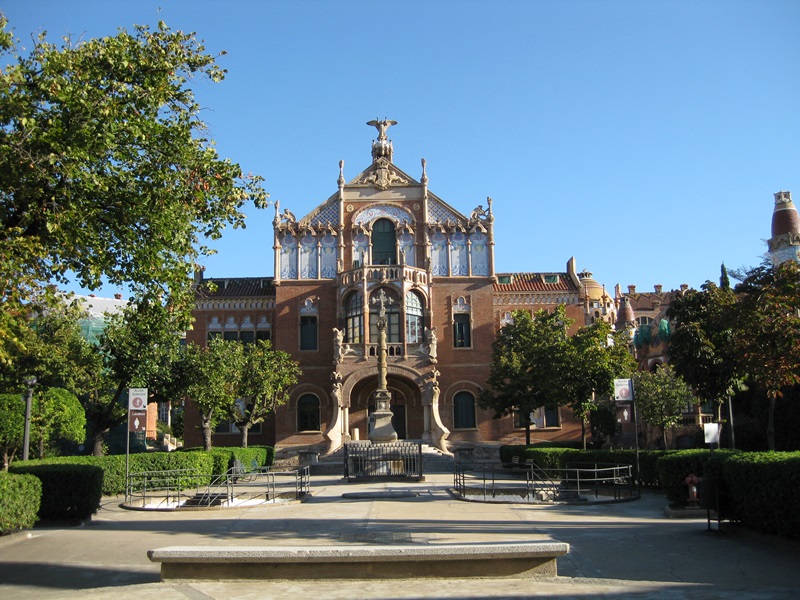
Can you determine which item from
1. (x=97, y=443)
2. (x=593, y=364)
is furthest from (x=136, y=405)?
(x=593, y=364)

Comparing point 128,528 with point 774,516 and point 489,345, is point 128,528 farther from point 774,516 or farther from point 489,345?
point 489,345

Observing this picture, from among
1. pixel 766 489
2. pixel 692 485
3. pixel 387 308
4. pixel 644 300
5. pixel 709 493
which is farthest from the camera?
pixel 644 300

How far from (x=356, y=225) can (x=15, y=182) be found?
38044mm

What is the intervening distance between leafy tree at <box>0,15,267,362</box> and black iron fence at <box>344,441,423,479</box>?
16.2 meters

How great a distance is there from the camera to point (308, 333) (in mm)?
51219

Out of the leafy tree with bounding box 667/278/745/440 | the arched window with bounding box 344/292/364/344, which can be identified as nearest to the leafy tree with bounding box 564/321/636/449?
the leafy tree with bounding box 667/278/745/440

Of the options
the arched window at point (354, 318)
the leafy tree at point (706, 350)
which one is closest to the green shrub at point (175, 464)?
the leafy tree at point (706, 350)

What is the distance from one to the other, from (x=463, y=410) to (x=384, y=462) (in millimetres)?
18675

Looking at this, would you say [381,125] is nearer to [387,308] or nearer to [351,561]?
[387,308]

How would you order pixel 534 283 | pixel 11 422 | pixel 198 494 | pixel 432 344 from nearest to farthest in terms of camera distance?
pixel 198 494 < pixel 11 422 < pixel 432 344 < pixel 534 283

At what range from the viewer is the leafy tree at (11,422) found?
35.1 metres

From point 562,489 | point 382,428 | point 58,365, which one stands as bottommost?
point 562,489

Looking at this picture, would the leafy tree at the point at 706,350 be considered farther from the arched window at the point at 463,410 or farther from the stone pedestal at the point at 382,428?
the arched window at the point at 463,410

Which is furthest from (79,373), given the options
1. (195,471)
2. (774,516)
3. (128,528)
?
(774,516)
